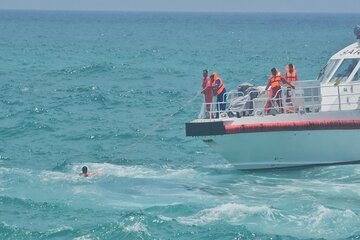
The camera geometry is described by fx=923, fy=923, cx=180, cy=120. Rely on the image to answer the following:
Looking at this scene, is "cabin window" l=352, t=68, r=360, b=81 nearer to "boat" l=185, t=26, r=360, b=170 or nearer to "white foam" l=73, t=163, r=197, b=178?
"boat" l=185, t=26, r=360, b=170

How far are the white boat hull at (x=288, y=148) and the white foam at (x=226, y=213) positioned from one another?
11.1 ft

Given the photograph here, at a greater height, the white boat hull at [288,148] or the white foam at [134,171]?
the white boat hull at [288,148]

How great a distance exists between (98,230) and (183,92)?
25.1 meters

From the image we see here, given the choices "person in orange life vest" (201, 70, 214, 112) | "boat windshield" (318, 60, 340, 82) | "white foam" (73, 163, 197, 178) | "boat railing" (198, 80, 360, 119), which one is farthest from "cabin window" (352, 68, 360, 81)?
"white foam" (73, 163, 197, 178)

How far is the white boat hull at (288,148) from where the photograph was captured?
23.9m

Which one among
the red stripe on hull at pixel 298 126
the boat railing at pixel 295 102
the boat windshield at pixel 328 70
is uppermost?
the boat windshield at pixel 328 70

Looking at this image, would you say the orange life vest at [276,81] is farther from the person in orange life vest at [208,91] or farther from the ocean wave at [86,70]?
the ocean wave at [86,70]

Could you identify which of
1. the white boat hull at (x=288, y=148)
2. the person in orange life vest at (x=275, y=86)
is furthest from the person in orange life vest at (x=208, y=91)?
the person in orange life vest at (x=275, y=86)

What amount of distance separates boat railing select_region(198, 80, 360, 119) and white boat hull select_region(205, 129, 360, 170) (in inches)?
27.9

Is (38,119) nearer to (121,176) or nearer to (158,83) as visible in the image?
(121,176)

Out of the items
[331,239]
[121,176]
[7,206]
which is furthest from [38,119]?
[331,239]

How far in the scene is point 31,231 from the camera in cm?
1920

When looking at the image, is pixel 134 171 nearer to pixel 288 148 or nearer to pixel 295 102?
pixel 288 148

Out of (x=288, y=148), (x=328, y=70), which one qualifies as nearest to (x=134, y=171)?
(x=288, y=148)
